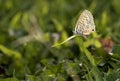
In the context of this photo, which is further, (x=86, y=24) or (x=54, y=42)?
(x=54, y=42)

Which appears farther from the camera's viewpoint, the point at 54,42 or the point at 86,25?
the point at 54,42

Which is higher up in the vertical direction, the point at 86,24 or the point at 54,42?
the point at 54,42

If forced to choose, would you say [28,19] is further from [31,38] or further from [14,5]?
[31,38]

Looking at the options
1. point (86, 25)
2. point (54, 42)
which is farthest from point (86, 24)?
point (54, 42)

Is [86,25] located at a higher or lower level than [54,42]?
lower

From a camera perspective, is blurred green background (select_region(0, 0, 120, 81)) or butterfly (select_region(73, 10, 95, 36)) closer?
butterfly (select_region(73, 10, 95, 36))

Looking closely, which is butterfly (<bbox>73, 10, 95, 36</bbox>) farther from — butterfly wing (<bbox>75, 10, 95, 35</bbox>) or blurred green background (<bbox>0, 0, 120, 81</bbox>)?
blurred green background (<bbox>0, 0, 120, 81</bbox>)

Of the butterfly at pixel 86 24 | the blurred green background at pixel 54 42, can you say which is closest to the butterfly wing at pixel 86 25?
the butterfly at pixel 86 24

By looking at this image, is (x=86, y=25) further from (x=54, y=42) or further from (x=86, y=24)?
(x=54, y=42)

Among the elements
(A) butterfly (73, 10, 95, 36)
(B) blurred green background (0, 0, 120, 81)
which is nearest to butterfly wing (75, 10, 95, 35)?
(A) butterfly (73, 10, 95, 36)

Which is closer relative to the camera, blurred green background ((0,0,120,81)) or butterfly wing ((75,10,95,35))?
butterfly wing ((75,10,95,35))
